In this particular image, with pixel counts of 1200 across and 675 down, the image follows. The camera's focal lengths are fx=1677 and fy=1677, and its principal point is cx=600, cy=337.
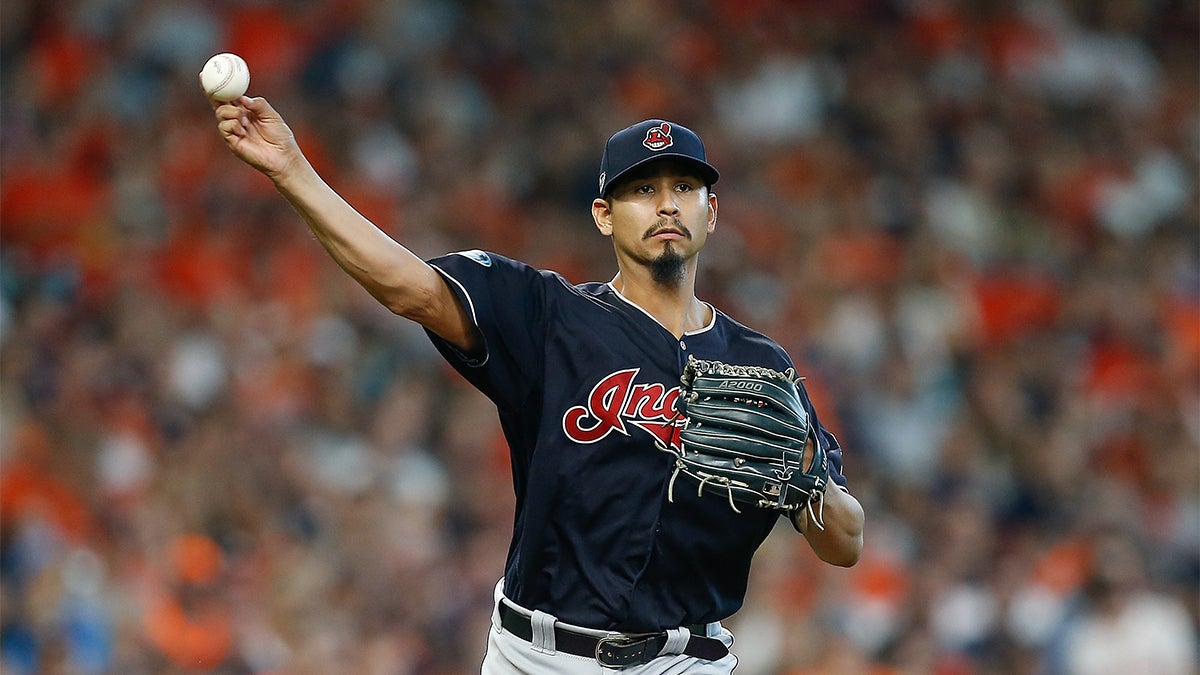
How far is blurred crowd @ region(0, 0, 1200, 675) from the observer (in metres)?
7.05

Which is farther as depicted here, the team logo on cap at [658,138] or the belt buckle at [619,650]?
the team logo on cap at [658,138]

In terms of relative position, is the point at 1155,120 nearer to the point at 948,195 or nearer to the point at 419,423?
the point at 948,195

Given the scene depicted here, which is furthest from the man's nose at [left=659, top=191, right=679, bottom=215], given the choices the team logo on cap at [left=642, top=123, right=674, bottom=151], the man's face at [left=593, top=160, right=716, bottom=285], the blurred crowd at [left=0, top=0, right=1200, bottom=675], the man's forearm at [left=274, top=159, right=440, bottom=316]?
the blurred crowd at [left=0, top=0, right=1200, bottom=675]

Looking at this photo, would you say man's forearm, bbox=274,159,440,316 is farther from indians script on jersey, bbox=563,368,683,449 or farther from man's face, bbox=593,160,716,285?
man's face, bbox=593,160,716,285

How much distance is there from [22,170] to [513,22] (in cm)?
309

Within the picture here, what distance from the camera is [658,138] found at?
3562mm

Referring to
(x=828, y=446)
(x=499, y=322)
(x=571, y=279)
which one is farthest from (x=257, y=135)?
(x=571, y=279)

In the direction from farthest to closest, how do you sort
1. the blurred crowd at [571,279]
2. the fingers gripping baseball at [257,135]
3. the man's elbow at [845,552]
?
the blurred crowd at [571,279] → the man's elbow at [845,552] → the fingers gripping baseball at [257,135]

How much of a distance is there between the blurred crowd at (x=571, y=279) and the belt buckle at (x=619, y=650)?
336 centimetres

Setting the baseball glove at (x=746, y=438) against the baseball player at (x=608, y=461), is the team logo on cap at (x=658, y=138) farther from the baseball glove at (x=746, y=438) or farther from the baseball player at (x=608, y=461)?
the baseball glove at (x=746, y=438)

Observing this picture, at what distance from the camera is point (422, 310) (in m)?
3.27

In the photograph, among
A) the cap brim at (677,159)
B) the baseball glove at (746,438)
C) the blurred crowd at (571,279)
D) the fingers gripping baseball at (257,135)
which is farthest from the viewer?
the blurred crowd at (571,279)

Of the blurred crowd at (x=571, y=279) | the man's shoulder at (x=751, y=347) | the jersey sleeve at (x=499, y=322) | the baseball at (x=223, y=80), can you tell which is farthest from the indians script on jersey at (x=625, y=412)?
the blurred crowd at (x=571, y=279)

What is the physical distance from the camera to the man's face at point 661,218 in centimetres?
356
